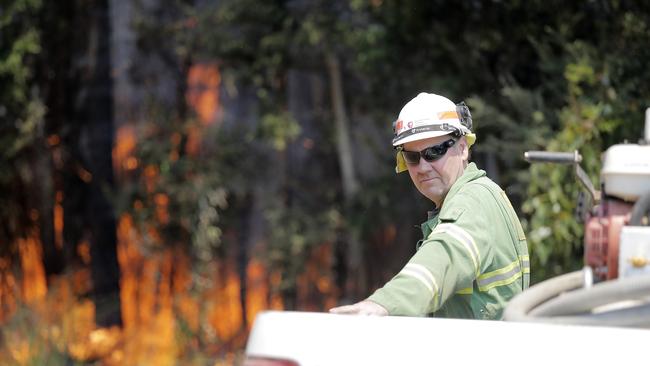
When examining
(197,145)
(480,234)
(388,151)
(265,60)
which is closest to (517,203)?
(388,151)

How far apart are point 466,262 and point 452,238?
0.28 ft

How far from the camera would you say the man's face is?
158 inches

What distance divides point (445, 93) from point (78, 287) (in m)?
6.59

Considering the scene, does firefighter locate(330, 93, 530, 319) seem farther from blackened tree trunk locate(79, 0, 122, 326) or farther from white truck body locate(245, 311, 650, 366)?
blackened tree trunk locate(79, 0, 122, 326)

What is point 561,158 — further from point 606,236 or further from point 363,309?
point 363,309

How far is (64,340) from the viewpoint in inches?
501

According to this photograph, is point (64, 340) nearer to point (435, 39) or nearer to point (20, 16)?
point (20, 16)

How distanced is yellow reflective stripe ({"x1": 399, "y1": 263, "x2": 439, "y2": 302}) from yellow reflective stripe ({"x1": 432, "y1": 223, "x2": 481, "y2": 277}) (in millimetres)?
193

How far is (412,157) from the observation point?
159 inches

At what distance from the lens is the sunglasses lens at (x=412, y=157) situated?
4.03 meters

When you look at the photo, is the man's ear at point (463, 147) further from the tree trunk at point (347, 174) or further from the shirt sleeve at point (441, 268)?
the tree trunk at point (347, 174)

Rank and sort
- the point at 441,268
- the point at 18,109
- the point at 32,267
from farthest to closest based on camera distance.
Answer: the point at 32,267
the point at 18,109
the point at 441,268

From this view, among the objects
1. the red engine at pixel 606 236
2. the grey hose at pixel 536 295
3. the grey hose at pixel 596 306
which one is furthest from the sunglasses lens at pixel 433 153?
the grey hose at pixel 596 306

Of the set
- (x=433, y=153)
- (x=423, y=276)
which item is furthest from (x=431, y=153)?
(x=423, y=276)
